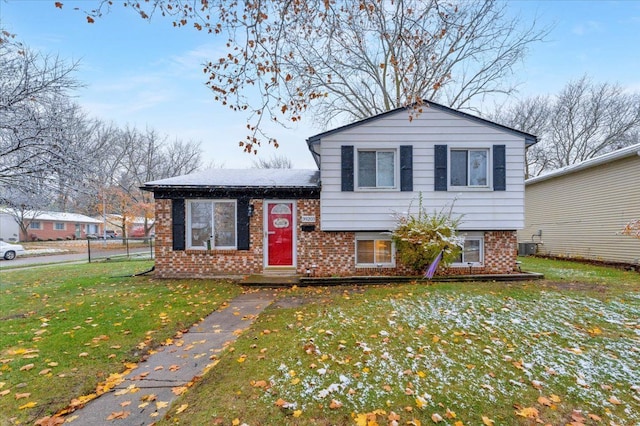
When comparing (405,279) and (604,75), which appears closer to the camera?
(405,279)

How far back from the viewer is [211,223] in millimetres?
9219

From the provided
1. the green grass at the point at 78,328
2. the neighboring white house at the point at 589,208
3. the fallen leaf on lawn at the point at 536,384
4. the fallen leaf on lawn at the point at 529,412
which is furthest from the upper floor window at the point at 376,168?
the neighboring white house at the point at 589,208

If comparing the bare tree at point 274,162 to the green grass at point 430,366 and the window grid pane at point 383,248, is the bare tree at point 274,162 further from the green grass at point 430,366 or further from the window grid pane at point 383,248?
the green grass at point 430,366

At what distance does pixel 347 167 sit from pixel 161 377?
21.8ft

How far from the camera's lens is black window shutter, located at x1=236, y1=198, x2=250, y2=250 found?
29.9ft

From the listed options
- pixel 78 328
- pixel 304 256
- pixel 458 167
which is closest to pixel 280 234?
pixel 304 256

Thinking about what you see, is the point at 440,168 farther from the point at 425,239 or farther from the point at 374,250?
the point at 374,250

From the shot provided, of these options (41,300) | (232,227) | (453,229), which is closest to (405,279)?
(453,229)

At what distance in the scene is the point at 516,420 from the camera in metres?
2.72

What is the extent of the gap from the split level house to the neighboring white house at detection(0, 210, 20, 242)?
38.2 m

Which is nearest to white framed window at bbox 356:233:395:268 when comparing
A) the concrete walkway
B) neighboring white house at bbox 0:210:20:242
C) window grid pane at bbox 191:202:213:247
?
the concrete walkway

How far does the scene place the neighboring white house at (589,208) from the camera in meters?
10.5

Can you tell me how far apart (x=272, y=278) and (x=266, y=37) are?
238 inches

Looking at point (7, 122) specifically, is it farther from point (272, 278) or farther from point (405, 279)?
point (405, 279)
